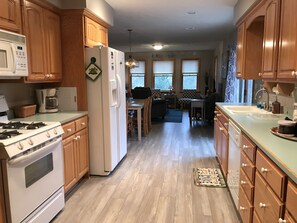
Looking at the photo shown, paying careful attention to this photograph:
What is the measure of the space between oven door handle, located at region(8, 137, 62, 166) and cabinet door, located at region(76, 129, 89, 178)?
2.12 ft

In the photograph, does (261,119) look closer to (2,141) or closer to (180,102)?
(2,141)

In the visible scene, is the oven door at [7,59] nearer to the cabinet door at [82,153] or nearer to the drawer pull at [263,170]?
the cabinet door at [82,153]

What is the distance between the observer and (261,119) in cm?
263

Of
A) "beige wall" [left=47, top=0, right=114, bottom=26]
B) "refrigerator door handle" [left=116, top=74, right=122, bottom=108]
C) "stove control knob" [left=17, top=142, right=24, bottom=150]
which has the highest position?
"beige wall" [left=47, top=0, right=114, bottom=26]

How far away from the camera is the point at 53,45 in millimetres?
3090

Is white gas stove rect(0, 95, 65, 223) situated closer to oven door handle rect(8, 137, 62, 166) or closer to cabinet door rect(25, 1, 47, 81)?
oven door handle rect(8, 137, 62, 166)

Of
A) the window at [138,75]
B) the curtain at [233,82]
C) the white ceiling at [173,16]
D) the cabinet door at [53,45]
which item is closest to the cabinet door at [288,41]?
the white ceiling at [173,16]

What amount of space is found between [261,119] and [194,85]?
8693 mm

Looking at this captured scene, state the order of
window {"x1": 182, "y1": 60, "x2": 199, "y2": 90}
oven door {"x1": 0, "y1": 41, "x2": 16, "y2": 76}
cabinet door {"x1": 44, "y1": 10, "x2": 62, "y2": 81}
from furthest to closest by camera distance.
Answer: window {"x1": 182, "y1": 60, "x2": 199, "y2": 90}
cabinet door {"x1": 44, "y1": 10, "x2": 62, "y2": 81}
oven door {"x1": 0, "y1": 41, "x2": 16, "y2": 76}

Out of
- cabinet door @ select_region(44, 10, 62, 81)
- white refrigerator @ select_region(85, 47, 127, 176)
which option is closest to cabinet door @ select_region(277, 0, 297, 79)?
white refrigerator @ select_region(85, 47, 127, 176)

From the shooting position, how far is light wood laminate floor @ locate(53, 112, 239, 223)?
2.46 metres

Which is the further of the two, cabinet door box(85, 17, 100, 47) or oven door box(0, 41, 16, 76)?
cabinet door box(85, 17, 100, 47)

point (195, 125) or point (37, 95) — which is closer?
point (37, 95)

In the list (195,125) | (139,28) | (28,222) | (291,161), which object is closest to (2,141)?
(28,222)
